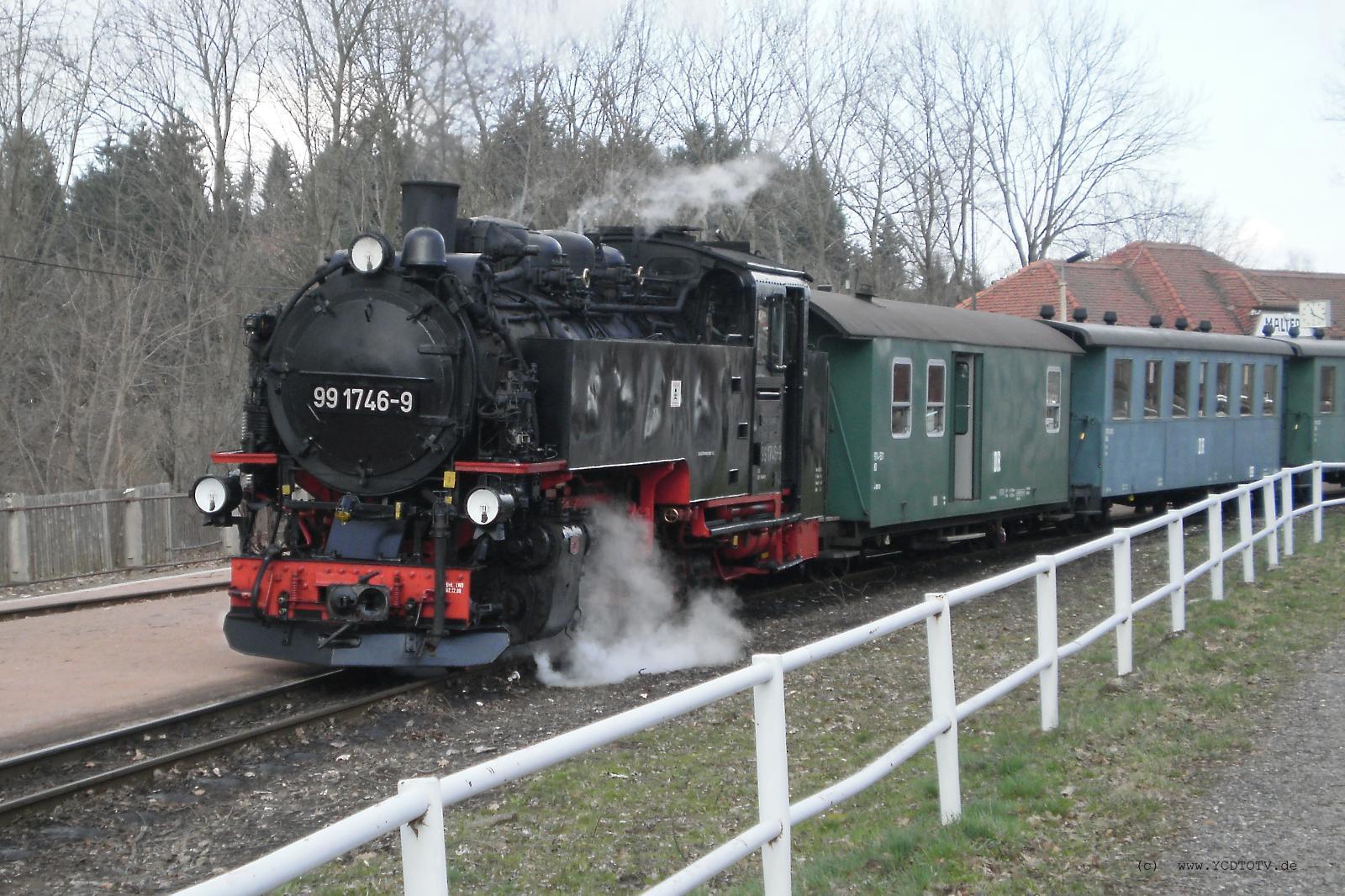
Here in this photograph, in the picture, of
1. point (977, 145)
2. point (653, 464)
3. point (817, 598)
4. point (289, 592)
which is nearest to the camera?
point (289, 592)

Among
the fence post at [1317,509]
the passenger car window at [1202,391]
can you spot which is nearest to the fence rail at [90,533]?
the passenger car window at [1202,391]

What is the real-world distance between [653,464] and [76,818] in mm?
4848

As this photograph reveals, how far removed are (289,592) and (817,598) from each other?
5.67 m

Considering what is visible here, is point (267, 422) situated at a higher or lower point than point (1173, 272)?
lower

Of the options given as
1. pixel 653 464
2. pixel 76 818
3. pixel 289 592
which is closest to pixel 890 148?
pixel 653 464

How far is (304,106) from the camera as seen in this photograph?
2264 centimetres

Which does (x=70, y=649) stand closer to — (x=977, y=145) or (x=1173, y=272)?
(x=977, y=145)

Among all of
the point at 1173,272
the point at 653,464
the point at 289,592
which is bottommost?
the point at 289,592

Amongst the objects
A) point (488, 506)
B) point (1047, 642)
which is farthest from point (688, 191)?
point (1047, 642)

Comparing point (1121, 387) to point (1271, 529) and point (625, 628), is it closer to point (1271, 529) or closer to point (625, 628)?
point (1271, 529)

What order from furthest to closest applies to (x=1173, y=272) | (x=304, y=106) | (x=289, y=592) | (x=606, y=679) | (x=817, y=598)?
(x=1173, y=272)
(x=304, y=106)
(x=817, y=598)
(x=606, y=679)
(x=289, y=592)

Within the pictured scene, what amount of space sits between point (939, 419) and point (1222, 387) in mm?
7285

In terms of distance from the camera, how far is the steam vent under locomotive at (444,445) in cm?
825

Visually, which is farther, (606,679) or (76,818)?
(606,679)
